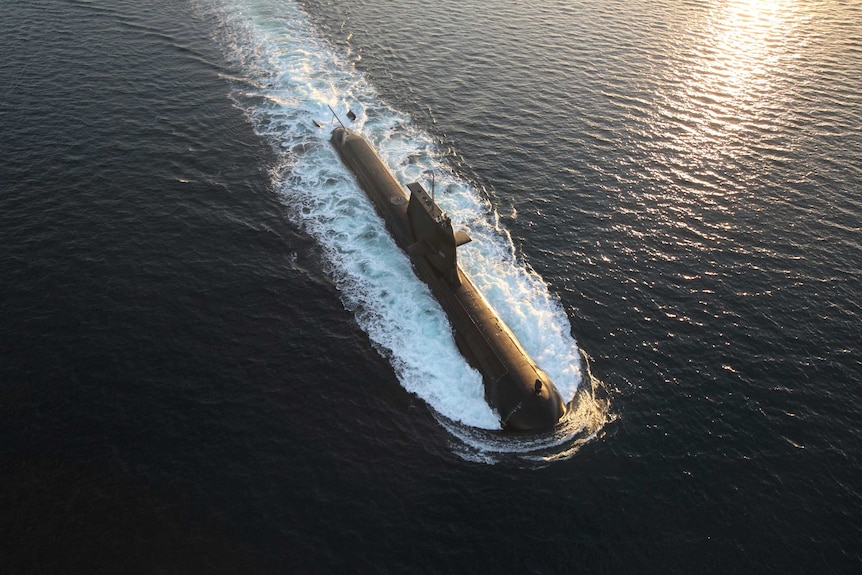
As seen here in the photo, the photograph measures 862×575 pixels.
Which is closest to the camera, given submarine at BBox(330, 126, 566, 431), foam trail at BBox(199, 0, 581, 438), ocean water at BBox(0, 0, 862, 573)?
ocean water at BBox(0, 0, 862, 573)

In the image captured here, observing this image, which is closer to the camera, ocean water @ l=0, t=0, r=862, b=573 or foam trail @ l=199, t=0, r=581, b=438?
ocean water @ l=0, t=0, r=862, b=573

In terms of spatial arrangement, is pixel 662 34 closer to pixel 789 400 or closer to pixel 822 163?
pixel 822 163

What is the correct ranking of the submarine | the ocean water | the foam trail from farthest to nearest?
the foam trail → the submarine → the ocean water

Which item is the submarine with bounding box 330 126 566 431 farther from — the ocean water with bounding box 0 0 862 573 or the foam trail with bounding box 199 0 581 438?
the ocean water with bounding box 0 0 862 573

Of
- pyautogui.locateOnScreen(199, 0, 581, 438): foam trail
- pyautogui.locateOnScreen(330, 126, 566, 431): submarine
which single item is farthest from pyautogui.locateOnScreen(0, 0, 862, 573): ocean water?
pyautogui.locateOnScreen(330, 126, 566, 431): submarine

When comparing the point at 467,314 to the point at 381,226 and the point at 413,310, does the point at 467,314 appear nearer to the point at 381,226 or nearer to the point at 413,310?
the point at 413,310
